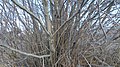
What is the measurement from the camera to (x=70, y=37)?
10.6 feet

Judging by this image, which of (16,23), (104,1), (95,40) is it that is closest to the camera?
(104,1)

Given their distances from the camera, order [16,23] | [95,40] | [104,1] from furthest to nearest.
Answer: [16,23]
[95,40]
[104,1]

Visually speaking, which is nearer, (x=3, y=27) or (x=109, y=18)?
(x=109, y=18)

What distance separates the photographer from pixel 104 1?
316 centimetres

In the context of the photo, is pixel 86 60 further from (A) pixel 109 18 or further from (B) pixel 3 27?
(B) pixel 3 27

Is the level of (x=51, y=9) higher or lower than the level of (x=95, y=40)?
higher

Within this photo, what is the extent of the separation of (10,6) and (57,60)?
50.1 inches

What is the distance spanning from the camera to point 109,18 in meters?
3.38

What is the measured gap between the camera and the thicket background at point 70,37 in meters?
3.16

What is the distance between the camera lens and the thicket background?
3.16m

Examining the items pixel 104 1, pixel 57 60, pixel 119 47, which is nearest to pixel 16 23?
pixel 57 60

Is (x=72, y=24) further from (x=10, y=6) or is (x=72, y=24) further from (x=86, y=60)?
(x=10, y=6)

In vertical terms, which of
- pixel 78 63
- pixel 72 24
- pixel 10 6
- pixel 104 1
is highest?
pixel 10 6

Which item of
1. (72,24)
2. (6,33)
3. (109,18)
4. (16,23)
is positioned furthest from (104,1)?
(6,33)
